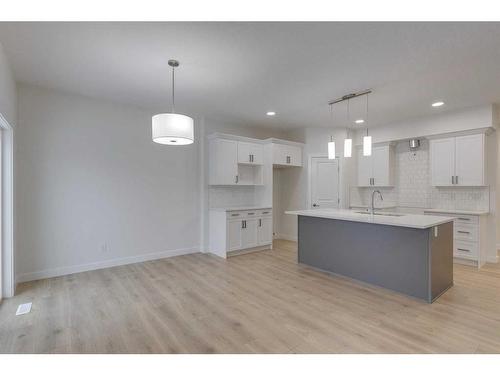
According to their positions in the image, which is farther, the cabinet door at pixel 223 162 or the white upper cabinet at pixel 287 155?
the white upper cabinet at pixel 287 155

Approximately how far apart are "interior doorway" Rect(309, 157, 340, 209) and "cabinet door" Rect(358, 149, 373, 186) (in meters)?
0.60

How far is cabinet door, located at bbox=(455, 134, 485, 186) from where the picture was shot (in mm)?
4508

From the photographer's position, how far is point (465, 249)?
4.48 m

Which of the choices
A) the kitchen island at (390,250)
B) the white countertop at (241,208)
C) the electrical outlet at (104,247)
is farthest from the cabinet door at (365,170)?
the electrical outlet at (104,247)

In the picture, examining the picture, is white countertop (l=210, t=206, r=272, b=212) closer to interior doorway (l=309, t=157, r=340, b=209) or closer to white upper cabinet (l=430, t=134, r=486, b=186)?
interior doorway (l=309, t=157, r=340, b=209)

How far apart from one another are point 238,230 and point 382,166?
11.6ft

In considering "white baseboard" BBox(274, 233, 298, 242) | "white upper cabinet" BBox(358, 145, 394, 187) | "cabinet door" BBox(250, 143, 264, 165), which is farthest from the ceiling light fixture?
"white upper cabinet" BBox(358, 145, 394, 187)

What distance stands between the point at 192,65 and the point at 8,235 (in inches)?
115

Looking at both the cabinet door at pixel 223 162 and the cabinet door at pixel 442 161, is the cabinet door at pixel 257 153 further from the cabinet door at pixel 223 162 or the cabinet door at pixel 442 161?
the cabinet door at pixel 442 161

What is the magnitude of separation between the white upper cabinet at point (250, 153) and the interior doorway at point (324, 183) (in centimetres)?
133

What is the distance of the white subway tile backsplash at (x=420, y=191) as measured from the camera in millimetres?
4852

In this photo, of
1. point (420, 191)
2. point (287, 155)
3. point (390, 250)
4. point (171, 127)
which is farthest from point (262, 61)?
point (420, 191)

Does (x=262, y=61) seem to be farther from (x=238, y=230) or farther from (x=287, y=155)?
(x=287, y=155)
